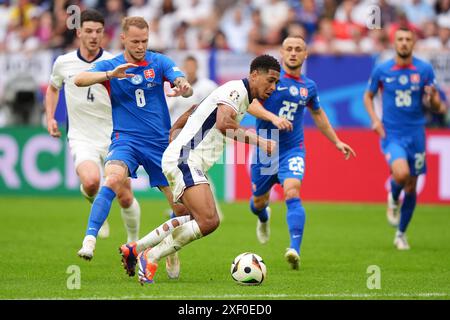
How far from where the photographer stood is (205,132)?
921 centimetres

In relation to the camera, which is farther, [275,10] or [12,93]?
[275,10]

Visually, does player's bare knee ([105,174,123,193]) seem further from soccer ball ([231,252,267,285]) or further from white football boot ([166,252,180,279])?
soccer ball ([231,252,267,285])

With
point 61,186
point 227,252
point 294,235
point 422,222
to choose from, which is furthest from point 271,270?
point 61,186

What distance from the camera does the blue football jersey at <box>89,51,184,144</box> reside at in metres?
9.95

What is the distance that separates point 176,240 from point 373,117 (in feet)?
16.5

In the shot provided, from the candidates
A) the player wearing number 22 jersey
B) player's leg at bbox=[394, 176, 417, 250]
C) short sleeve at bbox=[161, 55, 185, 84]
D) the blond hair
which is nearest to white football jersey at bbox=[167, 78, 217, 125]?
player's leg at bbox=[394, 176, 417, 250]

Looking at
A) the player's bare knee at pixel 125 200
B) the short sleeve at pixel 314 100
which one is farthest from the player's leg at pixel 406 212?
the player's bare knee at pixel 125 200

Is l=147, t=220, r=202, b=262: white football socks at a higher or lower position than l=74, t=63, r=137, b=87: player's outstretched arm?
lower

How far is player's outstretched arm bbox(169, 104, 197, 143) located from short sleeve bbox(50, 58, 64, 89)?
2957 millimetres

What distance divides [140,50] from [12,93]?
11.9m

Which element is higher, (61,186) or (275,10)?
(275,10)

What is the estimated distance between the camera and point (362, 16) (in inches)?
873

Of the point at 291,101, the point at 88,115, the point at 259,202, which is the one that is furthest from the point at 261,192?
the point at 88,115
